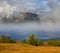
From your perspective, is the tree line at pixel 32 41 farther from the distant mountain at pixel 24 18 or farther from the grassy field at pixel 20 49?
the grassy field at pixel 20 49

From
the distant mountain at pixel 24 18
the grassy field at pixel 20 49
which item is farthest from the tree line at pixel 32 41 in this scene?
the grassy field at pixel 20 49

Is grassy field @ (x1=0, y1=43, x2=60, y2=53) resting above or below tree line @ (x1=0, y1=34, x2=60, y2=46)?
below

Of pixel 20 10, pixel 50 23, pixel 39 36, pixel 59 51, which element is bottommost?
pixel 59 51

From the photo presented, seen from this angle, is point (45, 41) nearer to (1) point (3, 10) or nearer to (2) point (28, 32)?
(2) point (28, 32)

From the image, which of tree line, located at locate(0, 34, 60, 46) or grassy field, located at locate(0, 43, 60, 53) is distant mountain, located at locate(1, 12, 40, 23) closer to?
tree line, located at locate(0, 34, 60, 46)

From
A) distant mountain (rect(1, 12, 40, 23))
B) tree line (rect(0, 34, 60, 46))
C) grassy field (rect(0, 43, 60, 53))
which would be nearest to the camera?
grassy field (rect(0, 43, 60, 53))

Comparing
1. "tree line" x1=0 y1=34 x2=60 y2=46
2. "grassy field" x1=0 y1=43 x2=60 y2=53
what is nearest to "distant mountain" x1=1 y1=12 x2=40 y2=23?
"tree line" x1=0 y1=34 x2=60 y2=46

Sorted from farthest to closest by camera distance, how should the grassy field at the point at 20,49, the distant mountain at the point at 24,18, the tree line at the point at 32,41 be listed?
the distant mountain at the point at 24,18, the tree line at the point at 32,41, the grassy field at the point at 20,49

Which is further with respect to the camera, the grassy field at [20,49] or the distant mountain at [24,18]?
the distant mountain at [24,18]

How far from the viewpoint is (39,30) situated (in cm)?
1166

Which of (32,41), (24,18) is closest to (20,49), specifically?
(32,41)

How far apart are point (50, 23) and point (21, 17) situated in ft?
6.05

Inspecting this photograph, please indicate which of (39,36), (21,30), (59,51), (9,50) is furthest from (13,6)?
(59,51)

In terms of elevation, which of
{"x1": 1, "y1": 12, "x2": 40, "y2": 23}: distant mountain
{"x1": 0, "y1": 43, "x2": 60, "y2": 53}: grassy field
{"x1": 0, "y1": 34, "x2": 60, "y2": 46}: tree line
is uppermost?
{"x1": 1, "y1": 12, "x2": 40, "y2": 23}: distant mountain
